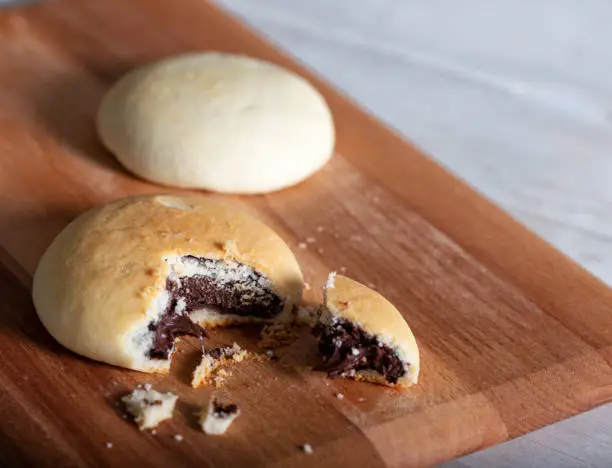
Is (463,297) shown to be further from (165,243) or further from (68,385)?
(68,385)

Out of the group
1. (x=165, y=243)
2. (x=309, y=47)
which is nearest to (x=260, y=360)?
(x=165, y=243)

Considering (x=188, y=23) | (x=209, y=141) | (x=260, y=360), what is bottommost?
(x=260, y=360)

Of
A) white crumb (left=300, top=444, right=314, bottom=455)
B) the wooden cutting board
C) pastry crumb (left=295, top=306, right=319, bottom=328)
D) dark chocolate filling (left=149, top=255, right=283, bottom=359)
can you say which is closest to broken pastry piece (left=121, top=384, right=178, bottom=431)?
the wooden cutting board

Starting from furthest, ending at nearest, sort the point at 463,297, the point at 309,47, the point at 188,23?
the point at 309,47, the point at 188,23, the point at 463,297

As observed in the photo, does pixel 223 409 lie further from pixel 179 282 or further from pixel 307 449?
pixel 179 282

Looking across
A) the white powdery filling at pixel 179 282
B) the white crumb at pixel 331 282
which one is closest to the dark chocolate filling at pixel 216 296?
the white powdery filling at pixel 179 282
